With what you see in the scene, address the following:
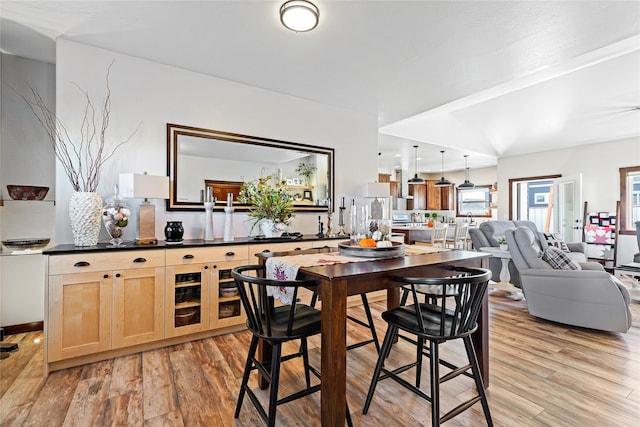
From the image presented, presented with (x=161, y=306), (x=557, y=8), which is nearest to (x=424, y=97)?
(x=557, y=8)

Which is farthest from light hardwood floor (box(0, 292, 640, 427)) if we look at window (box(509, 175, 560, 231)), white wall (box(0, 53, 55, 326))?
window (box(509, 175, 560, 231))

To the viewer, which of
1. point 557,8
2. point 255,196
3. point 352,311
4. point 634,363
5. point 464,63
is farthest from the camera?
point 352,311

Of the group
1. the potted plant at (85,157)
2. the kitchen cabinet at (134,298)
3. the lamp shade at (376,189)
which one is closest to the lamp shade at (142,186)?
the potted plant at (85,157)

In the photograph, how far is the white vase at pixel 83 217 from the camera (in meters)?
2.41

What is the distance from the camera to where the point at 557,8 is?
2.18 metres

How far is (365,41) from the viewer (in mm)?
2602

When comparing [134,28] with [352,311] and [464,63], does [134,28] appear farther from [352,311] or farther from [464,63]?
[352,311]

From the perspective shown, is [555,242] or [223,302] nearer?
[223,302]

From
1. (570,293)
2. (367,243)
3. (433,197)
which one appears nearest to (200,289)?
(367,243)

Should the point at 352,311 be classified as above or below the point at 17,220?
below

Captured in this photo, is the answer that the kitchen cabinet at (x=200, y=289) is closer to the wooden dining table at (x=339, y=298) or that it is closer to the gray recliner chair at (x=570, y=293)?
the wooden dining table at (x=339, y=298)

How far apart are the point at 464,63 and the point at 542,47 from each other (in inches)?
24.8

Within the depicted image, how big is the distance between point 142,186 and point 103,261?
2.14ft

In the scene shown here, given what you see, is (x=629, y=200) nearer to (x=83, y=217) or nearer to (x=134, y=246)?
(x=134, y=246)
